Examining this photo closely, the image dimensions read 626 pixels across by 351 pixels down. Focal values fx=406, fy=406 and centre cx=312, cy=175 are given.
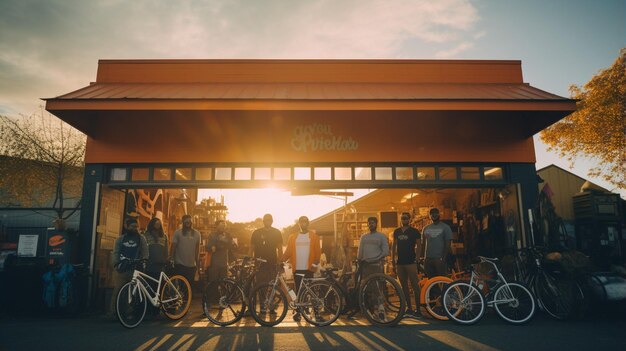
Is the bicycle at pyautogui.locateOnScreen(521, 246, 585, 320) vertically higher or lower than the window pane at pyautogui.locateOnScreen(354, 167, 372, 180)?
lower

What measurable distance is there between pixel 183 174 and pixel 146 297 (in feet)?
11.0

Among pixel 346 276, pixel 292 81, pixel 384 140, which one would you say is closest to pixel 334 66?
pixel 292 81

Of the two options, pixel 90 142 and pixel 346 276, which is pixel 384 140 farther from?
pixel 90 142

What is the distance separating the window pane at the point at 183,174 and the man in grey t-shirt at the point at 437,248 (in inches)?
219

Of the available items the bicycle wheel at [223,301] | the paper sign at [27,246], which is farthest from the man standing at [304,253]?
the paper sign at [27,246]

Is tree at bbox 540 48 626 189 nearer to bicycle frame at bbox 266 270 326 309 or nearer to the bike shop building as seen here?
the bike shop building

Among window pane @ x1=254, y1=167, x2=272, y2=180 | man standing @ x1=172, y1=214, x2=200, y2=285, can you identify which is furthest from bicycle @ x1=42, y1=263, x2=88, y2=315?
window pane @ x1=254, y1=167, x2=272, y2=180

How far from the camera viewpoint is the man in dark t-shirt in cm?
773

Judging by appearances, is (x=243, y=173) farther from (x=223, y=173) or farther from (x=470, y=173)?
(x=470, y=173)

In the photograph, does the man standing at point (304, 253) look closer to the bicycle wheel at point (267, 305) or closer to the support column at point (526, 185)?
the bicycle wheel at point (267, 305)

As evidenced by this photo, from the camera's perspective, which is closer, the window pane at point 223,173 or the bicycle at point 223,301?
the bicycle at point 223,301

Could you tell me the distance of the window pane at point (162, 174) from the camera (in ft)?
31.2

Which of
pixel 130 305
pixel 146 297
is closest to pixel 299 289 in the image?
pixel 146 297

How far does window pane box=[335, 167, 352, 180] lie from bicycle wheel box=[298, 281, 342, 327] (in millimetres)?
3460
